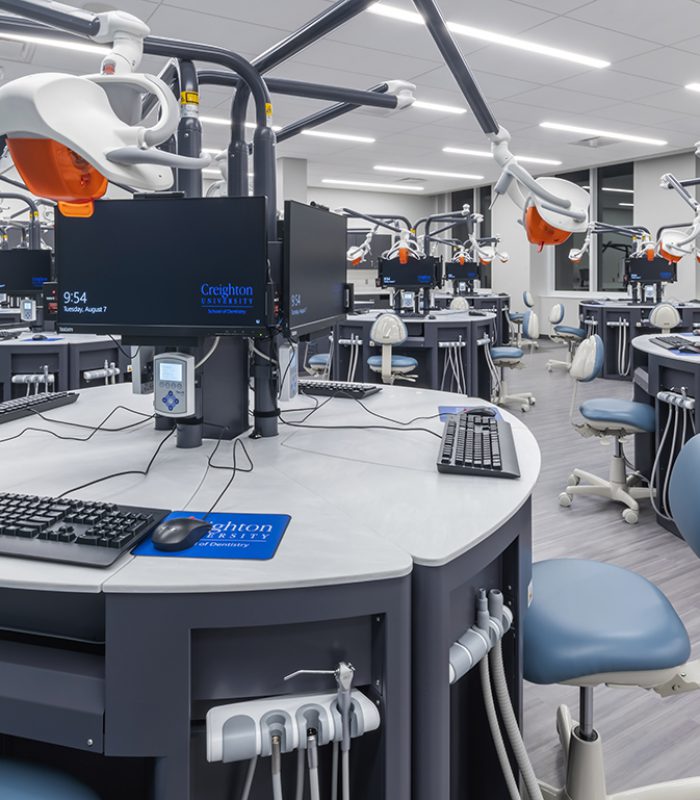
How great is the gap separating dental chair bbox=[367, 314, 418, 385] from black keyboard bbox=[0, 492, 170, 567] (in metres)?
3.99

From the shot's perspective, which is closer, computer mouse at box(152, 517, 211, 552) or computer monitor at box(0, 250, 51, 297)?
computer mouse at box(152, 517, 211, 552)

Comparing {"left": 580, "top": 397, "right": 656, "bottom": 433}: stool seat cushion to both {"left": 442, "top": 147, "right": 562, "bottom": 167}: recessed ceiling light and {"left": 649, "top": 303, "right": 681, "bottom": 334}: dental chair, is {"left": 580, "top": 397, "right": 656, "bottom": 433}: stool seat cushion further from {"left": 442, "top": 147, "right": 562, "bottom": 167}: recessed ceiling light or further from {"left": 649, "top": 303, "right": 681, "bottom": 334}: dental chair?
{"left": 442, "top": 147, "right": 562, "bottom": 167}: recessed ceiling light

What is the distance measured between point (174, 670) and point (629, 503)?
10.1 feet

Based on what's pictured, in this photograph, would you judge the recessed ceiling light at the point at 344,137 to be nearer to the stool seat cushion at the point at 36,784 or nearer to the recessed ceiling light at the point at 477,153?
the recessed ceiling light at the point at 477,153

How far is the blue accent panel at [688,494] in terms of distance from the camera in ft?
4.54

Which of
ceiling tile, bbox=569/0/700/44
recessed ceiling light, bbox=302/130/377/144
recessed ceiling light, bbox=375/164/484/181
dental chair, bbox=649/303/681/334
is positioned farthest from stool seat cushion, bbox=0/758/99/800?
recessed ceiling light, bbox=375/164/484/181

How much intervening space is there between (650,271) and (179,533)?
8.03 m

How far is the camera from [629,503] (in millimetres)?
3539

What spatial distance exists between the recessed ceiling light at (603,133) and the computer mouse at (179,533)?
827cm

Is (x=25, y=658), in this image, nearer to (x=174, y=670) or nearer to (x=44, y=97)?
(x=174, y=670)

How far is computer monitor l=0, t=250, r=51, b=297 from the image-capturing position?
439 cm

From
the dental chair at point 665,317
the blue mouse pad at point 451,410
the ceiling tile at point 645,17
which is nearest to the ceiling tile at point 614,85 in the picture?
the ceiling tile at point 645,17

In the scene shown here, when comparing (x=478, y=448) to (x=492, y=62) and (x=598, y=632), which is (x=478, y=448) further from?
(x=492, y=62)

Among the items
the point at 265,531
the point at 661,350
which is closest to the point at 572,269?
the point at 661,350
